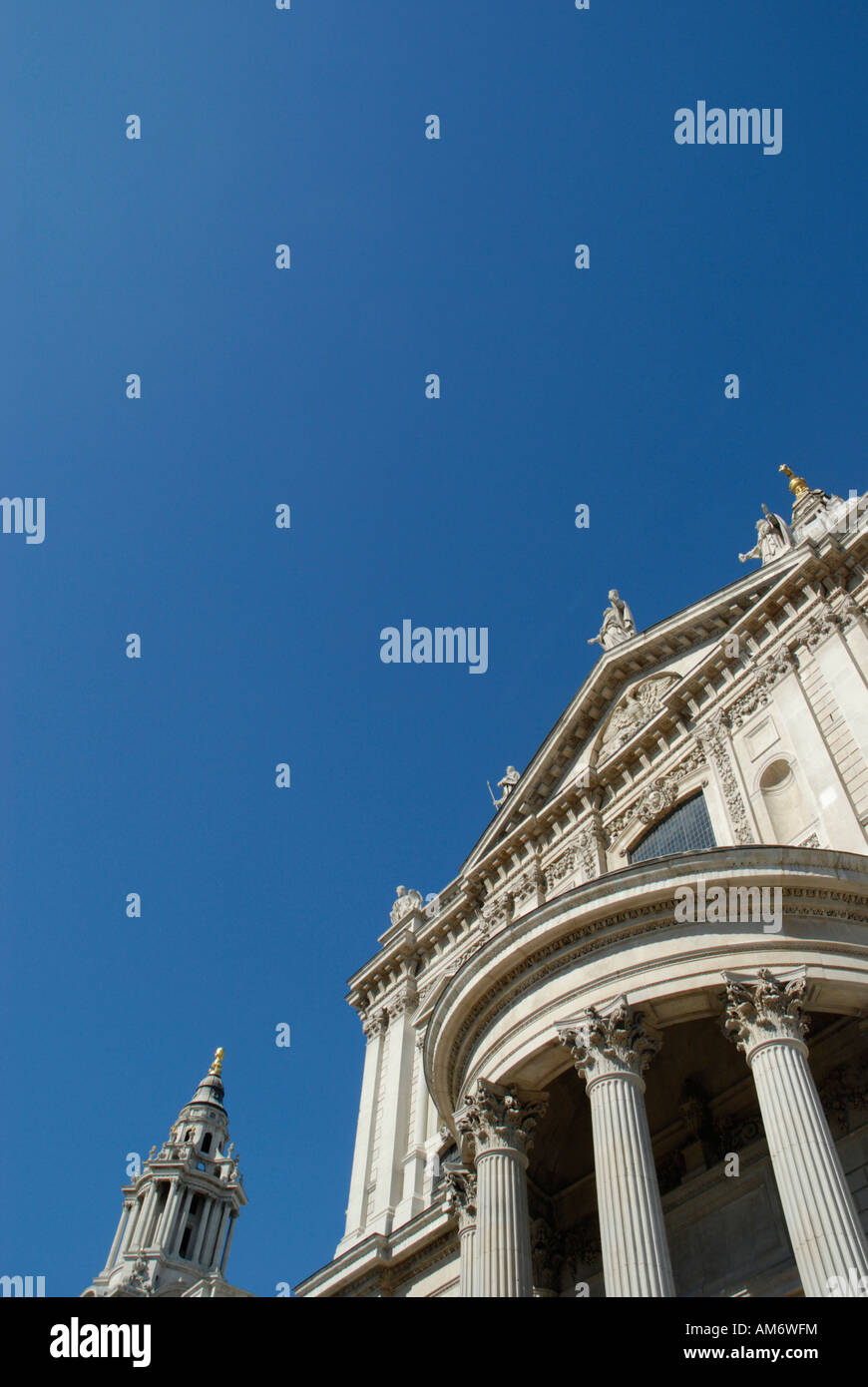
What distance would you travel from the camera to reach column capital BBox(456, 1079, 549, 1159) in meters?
16.2

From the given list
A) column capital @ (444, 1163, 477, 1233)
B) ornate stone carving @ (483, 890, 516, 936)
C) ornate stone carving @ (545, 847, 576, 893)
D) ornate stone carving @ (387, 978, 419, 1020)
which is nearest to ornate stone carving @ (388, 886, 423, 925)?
ornate stone carving @ (387, 978, 419, 1020)

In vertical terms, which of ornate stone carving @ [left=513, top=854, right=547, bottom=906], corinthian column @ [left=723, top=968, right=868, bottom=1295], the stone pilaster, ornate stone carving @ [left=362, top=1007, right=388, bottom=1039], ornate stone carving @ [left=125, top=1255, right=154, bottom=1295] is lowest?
corinthian column @ [left=723, top=968, right=868, bottom=1295]

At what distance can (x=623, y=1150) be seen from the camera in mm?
13930

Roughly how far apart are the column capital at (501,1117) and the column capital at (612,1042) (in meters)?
1.77

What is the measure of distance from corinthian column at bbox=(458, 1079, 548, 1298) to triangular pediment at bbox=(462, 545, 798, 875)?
12.3 m

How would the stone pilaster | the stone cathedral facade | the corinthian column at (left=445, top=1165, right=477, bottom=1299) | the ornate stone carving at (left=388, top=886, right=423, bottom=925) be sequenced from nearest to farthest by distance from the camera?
the stone cathedral facade < the corinthian column at (left=445, top=1165, right=477, bottom=1299) < the stone pilaster < the ornate stone carving at (left=388, top=886, right=423, bottom=925)

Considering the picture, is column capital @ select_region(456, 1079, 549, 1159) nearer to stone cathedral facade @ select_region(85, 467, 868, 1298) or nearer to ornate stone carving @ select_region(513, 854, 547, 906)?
stone cathedral facade @ select_region(85, 467, 868, 1298)

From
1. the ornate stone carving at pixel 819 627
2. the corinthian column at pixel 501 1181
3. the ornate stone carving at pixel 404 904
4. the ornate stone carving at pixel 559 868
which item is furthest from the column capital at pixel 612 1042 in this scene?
the ornate stone carving at pixel 404 904

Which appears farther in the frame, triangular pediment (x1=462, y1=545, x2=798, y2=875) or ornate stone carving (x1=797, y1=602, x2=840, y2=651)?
triangular pediment (x1=462, y1=545, x2=798, y2=875)

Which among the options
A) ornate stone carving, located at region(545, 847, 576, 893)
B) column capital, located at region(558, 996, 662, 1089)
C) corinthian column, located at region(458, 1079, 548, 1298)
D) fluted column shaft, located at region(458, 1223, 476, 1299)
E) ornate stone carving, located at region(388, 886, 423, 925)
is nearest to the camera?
corinthian column, located at region(458, 1079, 548, 1298)

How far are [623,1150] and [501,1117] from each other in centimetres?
301
